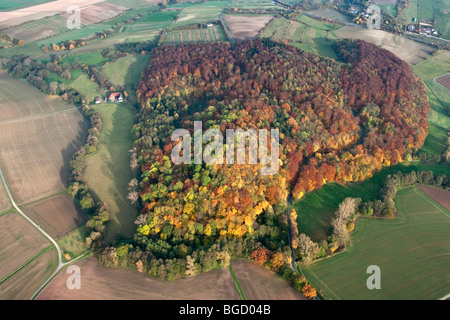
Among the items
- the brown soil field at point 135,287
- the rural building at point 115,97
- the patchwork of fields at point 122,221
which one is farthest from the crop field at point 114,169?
the brown soil field at point 135,287

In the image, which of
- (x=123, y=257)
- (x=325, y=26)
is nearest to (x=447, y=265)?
(x=123, y=257)

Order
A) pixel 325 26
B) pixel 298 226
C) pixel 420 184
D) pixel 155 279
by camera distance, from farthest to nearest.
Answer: pixel 325 26
pixel 420 184
pixel 298 226
pixel 155 279

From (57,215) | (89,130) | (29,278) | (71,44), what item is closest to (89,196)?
(57,215)

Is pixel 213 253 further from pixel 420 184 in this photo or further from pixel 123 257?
pixel 420 184

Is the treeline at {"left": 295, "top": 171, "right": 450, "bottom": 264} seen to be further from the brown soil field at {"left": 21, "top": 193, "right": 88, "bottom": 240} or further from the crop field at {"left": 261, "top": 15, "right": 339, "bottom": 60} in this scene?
the crop field at {"left": 261, "top": 15, "right": 339, "bottom": 60}

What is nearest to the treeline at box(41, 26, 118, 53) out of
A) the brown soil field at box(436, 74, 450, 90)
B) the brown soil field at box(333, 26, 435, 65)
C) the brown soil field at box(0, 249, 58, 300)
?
the brown soil field at box(0, 249, 58, 300)

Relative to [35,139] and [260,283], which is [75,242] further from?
[35,139]
